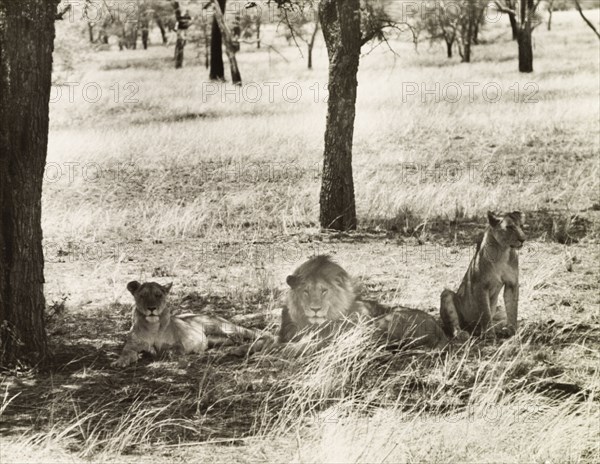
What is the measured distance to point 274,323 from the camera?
933cm

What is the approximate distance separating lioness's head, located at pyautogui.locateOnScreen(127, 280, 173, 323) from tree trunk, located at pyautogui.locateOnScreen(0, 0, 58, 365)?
775mm

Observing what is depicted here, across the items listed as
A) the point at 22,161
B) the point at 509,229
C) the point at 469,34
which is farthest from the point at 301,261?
the point at 469,34

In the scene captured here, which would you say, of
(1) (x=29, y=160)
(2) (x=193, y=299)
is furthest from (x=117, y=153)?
(1) (x=29, y=160)

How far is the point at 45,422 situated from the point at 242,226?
7477 mm

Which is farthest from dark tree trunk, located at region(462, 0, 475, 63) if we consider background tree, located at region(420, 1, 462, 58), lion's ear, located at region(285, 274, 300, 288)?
lion's ear, located at region(285, 274, 300, 288)

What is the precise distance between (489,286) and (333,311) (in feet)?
5.34

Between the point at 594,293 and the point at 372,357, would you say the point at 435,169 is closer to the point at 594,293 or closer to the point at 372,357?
the point at 594,293

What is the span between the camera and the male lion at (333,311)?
767cm

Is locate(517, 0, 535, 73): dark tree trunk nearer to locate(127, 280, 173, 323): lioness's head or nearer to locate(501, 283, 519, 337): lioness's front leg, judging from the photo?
locate(501, 283, 519, 337): lioness's front leg

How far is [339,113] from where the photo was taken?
13422mm

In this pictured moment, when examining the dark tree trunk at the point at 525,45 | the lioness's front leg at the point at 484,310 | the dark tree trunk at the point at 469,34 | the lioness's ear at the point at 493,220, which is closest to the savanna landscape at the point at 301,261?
the lioness's front leg at the point at 484,310

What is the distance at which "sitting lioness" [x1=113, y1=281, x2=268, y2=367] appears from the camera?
807cm

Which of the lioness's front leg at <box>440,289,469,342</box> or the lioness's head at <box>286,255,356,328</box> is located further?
the lioness's front leg at <box>440,289,469,342</box>

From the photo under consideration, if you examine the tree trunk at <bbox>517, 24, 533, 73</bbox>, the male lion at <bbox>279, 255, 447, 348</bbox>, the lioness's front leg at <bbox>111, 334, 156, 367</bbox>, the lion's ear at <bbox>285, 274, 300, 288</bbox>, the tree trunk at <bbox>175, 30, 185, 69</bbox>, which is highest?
the tree trunk at <bbox>175, 30, 185, 69</bbox>
